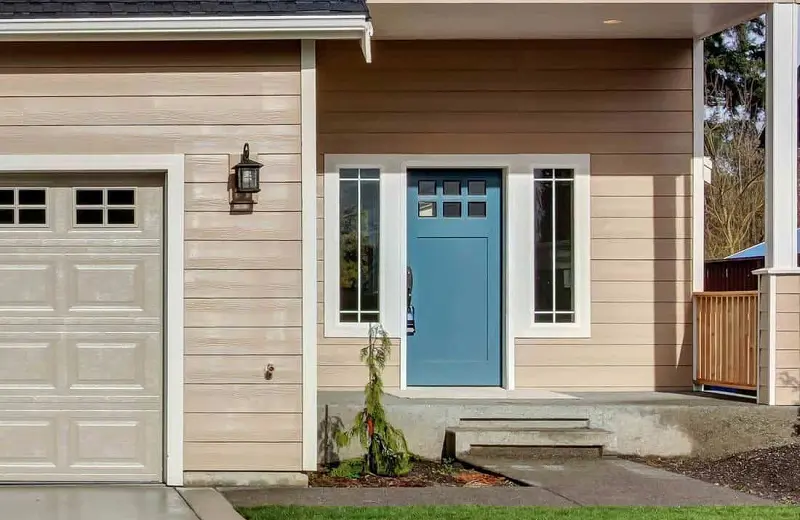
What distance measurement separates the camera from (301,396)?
259 inches

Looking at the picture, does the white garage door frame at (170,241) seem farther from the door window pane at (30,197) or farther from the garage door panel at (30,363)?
the garage door panel at (30,363)

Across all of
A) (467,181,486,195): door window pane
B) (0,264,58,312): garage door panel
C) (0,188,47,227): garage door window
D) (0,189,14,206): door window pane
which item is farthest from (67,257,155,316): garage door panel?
(467,181,486,195): door window pane

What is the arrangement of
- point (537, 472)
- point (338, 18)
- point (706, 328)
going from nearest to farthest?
point (338, 18) < point (537, 472) < point (706, 328)

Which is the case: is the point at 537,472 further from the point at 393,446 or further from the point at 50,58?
the point at 50,58

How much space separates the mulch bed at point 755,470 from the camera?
6594 millimetres

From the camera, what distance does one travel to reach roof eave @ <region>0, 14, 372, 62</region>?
6379 mm

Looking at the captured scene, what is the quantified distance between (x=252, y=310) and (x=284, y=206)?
71 centimetres

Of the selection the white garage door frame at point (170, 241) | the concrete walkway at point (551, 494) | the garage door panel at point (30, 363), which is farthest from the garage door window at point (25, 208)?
the concrete walkway at point (551, 494)

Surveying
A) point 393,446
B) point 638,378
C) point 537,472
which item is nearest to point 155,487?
point 393,446

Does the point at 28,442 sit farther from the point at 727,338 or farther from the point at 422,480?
the point at 727,338

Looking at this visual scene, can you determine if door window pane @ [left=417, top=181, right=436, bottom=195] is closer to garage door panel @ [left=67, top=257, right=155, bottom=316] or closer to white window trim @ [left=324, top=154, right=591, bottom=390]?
white window trim @ [left=324, top=154, right=591, bottom=390]

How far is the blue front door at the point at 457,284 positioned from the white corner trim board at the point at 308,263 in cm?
235

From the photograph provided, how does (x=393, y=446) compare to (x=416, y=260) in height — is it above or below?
below

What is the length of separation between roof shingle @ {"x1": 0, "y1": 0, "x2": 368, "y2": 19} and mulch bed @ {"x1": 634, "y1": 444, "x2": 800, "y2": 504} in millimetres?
3961
